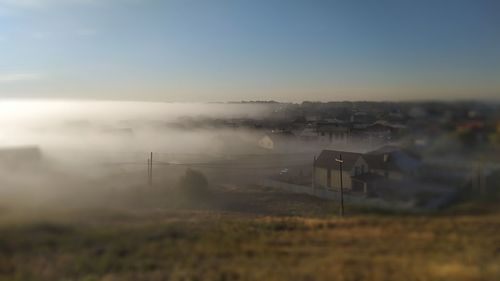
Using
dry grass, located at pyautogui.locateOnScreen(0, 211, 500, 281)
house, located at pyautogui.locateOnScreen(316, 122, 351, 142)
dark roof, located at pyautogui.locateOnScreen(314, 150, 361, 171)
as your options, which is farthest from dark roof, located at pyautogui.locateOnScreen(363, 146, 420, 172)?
house, located at pyautogui.locateOnScreen(316, 122, 351, 142)

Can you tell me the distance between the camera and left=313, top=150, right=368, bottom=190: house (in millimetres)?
18808

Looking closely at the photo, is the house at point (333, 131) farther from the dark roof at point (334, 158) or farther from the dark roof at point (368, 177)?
the dark roof at point (368, 177)

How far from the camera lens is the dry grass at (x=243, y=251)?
5383 millimetres

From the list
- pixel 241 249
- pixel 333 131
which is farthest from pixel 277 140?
pixel 241 249

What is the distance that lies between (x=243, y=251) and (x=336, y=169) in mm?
15128

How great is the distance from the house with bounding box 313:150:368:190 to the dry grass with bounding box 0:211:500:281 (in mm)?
10313

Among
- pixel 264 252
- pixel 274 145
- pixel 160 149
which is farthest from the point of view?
pixel 160 149

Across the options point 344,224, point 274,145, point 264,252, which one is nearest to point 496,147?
point 344,224

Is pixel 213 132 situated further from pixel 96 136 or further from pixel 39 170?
pixel 39 170

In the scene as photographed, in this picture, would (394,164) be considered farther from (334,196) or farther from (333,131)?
(333,131)

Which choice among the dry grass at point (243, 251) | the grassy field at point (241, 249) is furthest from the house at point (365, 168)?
the dry grass at point (243, 251)

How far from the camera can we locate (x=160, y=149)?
42.7 metres

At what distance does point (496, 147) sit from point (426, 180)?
80.5 inches

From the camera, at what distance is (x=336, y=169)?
69.1 ft
